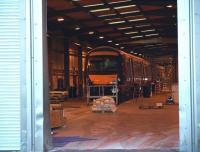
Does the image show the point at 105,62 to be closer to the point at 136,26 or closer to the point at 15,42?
the point at 136,26

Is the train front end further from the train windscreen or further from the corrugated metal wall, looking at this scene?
the corrugated metal wall

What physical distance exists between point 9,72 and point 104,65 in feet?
52.2

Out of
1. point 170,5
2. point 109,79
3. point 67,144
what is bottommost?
point 67,144

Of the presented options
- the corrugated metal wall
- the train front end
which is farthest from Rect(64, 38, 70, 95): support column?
the corrugated metal wall

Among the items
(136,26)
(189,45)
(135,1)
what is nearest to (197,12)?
(189,45)

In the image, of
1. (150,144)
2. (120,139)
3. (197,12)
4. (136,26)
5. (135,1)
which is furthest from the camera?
(136,26)

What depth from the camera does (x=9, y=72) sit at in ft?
27.9

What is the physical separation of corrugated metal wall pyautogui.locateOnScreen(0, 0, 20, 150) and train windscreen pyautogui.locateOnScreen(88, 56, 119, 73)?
15.7 meters

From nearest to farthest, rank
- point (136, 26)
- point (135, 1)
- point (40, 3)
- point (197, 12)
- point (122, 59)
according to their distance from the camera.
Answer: point (197, 12) → point (40, 3) → point (135, 1) → point (122, 59) → point (136, 26)

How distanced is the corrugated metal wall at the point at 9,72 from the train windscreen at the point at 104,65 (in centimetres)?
1566

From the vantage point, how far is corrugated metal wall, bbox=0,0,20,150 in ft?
27.6

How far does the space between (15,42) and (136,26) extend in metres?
24.0

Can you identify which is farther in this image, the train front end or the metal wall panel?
the train front end

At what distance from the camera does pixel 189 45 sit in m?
7.85
